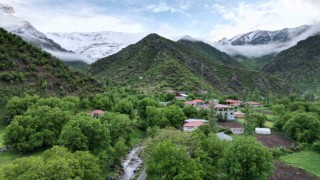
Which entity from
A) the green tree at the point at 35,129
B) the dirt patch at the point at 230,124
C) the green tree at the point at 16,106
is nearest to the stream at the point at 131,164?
the green tree at the point at 35,129

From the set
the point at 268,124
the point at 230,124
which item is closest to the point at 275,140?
the point at 230,124

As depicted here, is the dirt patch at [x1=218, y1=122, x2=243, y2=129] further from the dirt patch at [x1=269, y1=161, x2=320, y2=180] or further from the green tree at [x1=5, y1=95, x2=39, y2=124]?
the green tree at [x1=5, y1=95, x2=39, y2=124]

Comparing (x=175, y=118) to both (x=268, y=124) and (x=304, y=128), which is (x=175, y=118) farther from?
(x=304, y=128)

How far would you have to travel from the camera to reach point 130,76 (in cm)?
19450

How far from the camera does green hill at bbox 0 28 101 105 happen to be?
95.4m

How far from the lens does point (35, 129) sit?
2450 inches

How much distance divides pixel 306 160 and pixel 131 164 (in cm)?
3556

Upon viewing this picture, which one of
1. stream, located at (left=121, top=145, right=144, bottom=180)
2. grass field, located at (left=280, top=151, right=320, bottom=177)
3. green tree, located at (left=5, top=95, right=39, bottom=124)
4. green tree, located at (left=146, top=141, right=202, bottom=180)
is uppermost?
green tree, located at (left=5, top=95, right=39, bottom=124)

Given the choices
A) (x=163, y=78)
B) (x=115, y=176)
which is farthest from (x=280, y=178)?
(x=163, y=78)

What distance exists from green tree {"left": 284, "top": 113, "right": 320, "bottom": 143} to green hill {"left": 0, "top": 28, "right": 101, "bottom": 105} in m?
71.6

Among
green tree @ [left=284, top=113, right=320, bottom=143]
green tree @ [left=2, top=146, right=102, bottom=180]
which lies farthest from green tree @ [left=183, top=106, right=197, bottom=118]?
green tree @ [left=2, top=146, right=102, bottom=180]

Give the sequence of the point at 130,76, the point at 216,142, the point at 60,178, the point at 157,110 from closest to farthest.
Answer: the point at 60,178 → the point at 216,142 → the point at 157,110 → the point at 130,76

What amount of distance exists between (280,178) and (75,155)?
33.5m

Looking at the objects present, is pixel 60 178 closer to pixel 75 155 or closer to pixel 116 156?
pixel 75 155
